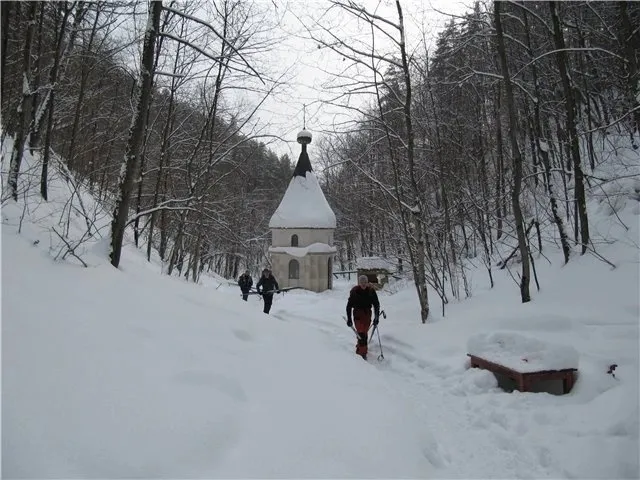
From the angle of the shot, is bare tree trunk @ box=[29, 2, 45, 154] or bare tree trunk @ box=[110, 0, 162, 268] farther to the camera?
bare tree trunk @ box=[29, 2, 45, 154]

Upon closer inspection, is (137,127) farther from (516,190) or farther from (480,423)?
(516,190)

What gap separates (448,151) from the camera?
1694 centimetres

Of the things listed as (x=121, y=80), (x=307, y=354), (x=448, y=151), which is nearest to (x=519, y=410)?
(x=307, y=354)

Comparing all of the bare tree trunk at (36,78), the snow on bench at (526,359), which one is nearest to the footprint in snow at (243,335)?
the snow on bench at (526,359)

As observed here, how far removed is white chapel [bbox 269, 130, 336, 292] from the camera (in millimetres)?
23688

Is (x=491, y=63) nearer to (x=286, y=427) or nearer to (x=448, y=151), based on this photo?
(x=448, y=151)

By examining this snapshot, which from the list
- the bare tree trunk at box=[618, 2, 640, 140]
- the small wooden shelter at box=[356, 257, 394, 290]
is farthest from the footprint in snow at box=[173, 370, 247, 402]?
the small wooden shelter at box=[356, 257, 394, 290]

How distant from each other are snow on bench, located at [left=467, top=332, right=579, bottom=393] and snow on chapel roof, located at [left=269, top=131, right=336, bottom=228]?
1847 cm

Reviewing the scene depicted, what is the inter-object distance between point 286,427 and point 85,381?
1.65 meters

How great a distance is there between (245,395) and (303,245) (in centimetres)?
2046

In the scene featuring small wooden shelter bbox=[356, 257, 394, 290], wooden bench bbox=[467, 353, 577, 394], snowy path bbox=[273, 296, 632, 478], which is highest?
small wooden shelter bbox=[356, 257, 394, 290]

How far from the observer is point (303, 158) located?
85.0 ft

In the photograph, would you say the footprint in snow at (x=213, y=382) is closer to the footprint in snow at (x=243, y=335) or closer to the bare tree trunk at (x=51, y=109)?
the footprint in snow at (x=243, y=335)

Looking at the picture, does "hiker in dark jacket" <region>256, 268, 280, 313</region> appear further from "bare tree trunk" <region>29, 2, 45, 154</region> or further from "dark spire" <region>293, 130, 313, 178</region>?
"dark spire" <region>293, 130, 313, 178</region>
